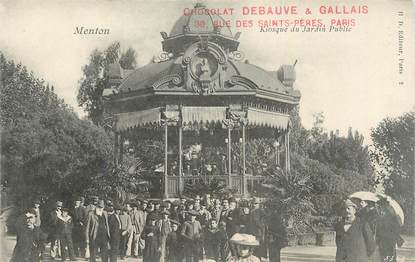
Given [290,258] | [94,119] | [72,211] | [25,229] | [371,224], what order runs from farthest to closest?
[94,119]
[72,211]
[290,258]
[25,229]
[371,224]

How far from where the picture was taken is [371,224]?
10.8 metres

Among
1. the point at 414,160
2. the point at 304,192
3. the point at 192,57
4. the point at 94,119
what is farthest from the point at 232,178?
the point at 94,119

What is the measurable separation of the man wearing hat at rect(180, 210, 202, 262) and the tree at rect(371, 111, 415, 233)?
14.2ft

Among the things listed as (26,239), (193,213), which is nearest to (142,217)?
(193,213)

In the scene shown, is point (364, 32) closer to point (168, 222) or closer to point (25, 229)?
point (168, 222)

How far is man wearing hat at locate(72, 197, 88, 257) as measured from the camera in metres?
13.0

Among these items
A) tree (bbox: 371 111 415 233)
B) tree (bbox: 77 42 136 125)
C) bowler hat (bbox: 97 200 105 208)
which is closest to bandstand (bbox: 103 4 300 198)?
tree (bbox: 77 42 136 125)

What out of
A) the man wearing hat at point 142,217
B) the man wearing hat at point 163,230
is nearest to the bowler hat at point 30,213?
the man wearing hat at point 142,217

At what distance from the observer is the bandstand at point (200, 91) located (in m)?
13.7

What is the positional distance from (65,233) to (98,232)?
84 centimetres

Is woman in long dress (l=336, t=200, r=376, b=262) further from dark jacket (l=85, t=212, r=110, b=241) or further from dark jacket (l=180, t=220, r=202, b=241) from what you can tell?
dark jacket (l=85, t=212, r=110, b=241)

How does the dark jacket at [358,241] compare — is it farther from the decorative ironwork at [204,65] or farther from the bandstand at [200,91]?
the decorative ironwork at [204,65]

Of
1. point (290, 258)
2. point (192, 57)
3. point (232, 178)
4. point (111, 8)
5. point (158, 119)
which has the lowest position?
point (290, 258)

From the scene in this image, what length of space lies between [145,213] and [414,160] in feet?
19.5
